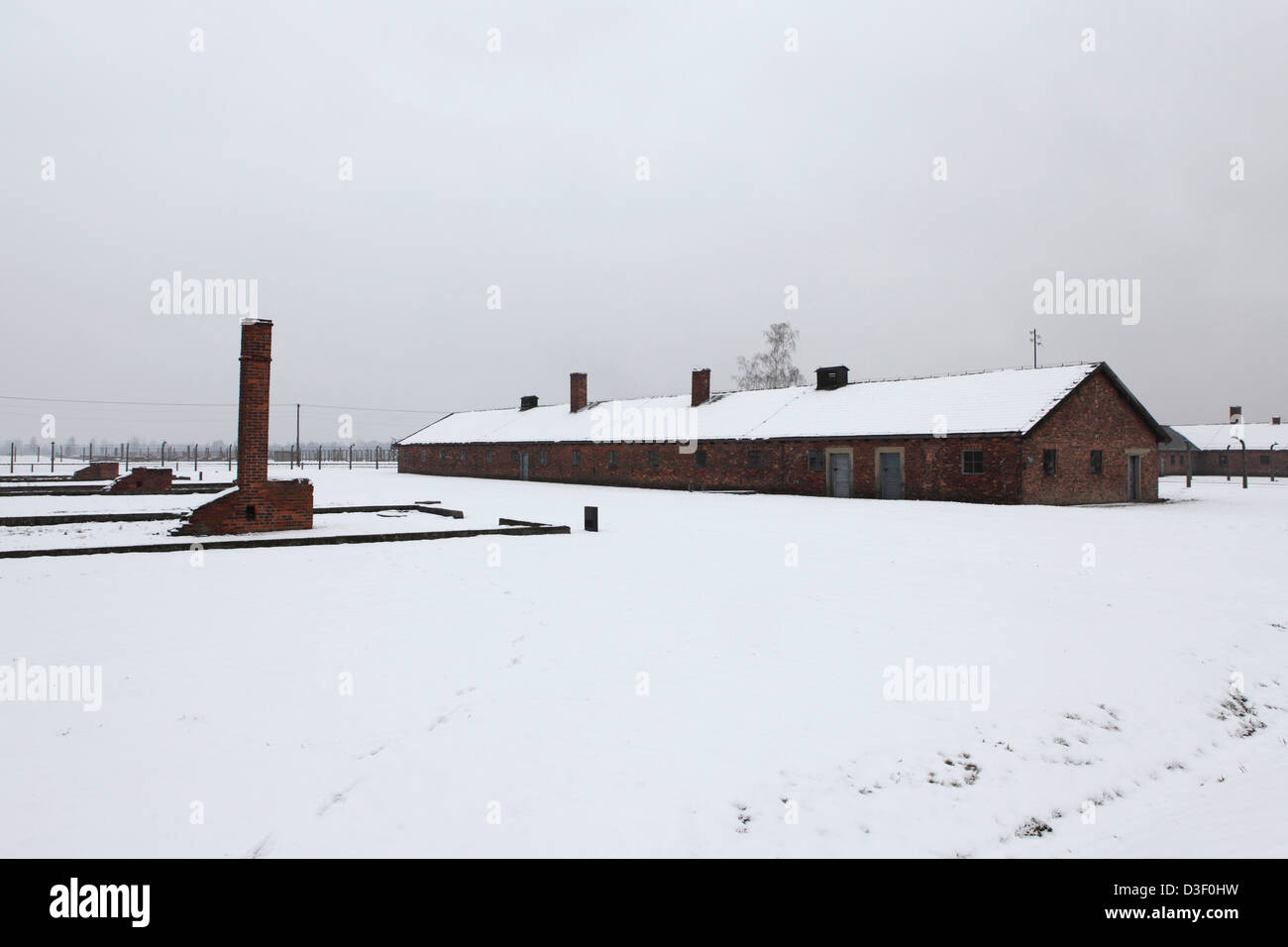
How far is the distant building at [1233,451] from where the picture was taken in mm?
55844

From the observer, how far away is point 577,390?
44875mm

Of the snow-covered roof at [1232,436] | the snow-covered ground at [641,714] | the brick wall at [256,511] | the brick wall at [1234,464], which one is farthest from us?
the snow-covered roof at [1232,436]

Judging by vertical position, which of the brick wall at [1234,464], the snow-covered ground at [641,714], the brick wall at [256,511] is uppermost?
the brick wall at [1234,464]

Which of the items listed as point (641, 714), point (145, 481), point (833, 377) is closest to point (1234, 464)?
point (833, 377)

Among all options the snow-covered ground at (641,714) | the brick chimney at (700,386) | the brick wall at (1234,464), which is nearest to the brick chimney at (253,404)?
the snow-covered ground at (641,714)

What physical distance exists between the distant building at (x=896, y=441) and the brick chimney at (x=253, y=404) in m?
21.0

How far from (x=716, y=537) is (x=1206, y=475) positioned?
61.4 metres

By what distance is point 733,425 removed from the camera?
A: 3481 cm

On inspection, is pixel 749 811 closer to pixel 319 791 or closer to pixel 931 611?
pixel 319 791

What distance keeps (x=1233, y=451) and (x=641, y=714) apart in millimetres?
69760

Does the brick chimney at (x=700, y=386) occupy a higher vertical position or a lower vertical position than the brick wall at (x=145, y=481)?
higher

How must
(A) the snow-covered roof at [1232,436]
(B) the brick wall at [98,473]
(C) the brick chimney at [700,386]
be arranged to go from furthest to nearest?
1. (A) the snow-covered roof at [1232,436]
2. (C) the brick chimney at [700,386]
3. (B) the brick wall at [98,473]

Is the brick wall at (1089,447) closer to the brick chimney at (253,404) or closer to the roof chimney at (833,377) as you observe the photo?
the roof chimney at (833,377)
